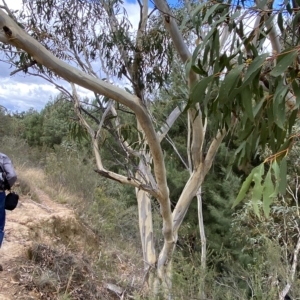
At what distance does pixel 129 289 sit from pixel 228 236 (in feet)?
21.1

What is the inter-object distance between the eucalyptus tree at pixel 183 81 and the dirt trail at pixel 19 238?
1448mm

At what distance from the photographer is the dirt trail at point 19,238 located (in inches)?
164

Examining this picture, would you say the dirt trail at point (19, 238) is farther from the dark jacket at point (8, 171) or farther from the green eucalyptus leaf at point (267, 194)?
the green eucalyptus leaf at point (267, 194)

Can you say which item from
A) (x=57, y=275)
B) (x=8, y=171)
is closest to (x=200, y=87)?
(x=8, y=171)

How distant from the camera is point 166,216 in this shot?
4207mm

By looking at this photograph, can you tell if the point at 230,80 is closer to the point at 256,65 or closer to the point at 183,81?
the point at 256,65

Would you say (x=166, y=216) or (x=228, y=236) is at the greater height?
(x=166, y=216)

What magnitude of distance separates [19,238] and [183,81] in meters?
2.99

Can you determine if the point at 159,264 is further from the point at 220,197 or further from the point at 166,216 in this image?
the point at 220,197

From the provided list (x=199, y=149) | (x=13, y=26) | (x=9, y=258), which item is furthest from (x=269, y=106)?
(x=9, y=258)

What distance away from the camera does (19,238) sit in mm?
5391

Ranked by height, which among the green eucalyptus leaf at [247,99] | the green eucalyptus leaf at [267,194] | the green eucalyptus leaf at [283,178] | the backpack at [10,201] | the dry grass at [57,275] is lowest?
the dry grass at [57,275]

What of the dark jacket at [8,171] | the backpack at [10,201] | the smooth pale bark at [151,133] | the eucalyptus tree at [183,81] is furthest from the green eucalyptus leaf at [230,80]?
the backpack at [10,201]

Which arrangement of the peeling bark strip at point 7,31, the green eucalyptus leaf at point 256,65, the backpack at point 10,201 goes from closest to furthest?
the green eucalyptus leaf at point 256,65, the peeling bark strip at point 7,31, the backpack at point 10,201
